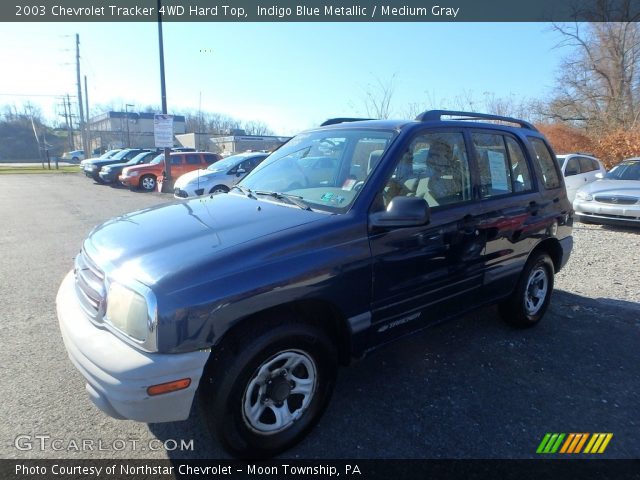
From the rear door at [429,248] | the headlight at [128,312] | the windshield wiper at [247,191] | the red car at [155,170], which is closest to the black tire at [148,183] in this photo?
the red car at [155,170]

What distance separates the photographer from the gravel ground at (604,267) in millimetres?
5277

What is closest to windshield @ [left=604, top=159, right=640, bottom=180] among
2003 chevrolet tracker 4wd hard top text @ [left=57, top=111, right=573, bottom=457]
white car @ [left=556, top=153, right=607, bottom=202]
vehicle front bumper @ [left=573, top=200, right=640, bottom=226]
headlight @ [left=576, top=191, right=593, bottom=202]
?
white car @ [left=556, top=153, right=607, bottom=202]

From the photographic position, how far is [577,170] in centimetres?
1155

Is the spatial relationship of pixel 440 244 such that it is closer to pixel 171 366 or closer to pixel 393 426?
pixel 393 426

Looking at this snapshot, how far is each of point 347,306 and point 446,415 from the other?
1090mm

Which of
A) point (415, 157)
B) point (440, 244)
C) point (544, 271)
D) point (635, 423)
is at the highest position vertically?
point (415, 157)

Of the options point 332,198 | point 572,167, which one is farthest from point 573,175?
point 332,198

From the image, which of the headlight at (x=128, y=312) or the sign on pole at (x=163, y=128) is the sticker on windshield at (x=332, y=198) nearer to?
the headlight at (x=128, y=312)

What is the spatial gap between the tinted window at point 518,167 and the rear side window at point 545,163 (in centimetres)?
24

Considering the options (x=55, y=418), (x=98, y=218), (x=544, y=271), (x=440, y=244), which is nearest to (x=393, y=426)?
(x=440, y=244)

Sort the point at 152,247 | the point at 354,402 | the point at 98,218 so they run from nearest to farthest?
the point at 152,247 → the point at 354,402 → the point at 98,218

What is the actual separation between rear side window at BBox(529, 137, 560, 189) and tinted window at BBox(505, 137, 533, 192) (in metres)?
0.24

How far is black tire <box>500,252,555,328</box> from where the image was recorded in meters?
3.97

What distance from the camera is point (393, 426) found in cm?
271
